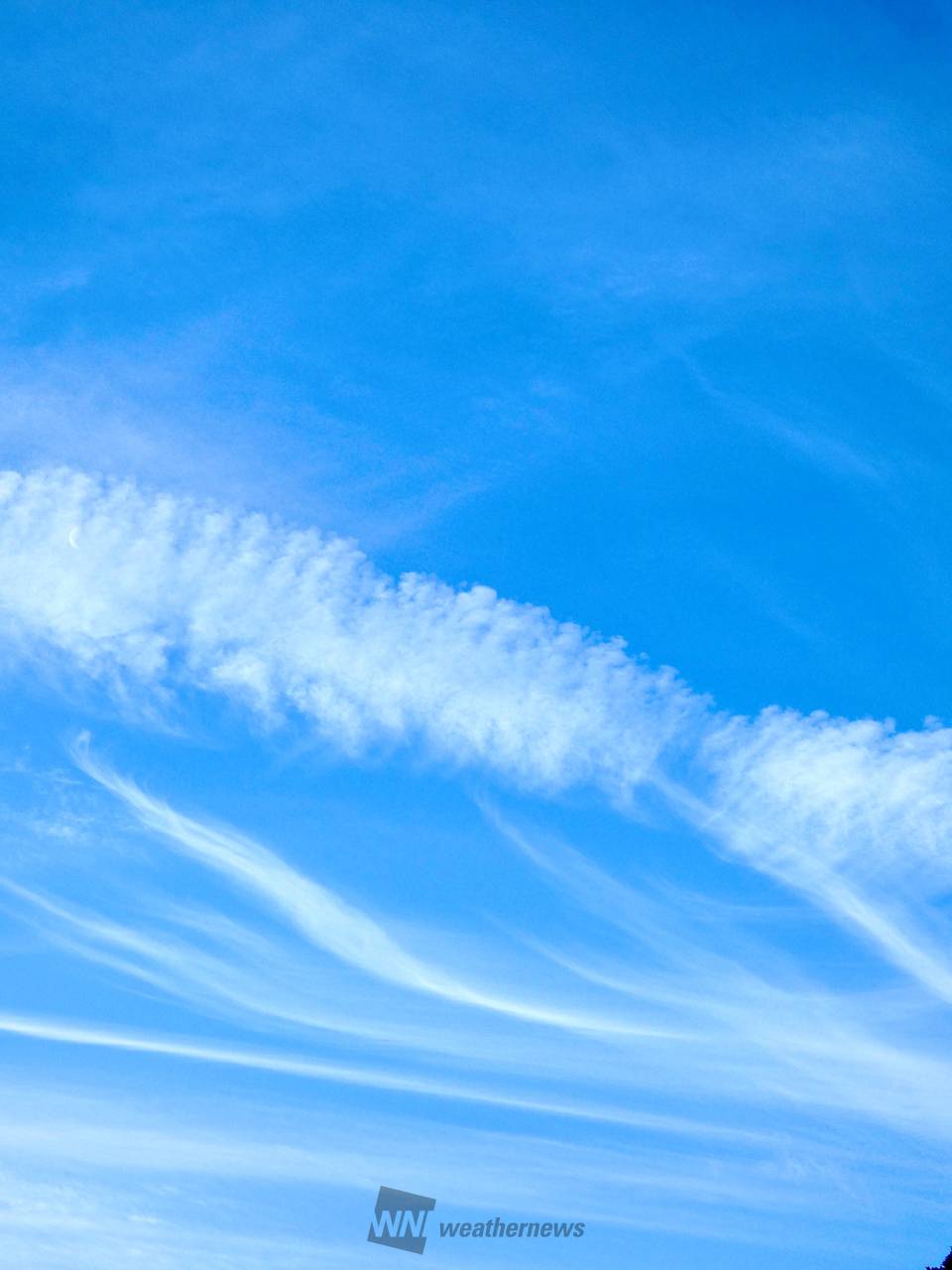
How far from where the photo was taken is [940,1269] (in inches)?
4390

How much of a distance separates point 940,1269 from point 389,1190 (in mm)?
47008

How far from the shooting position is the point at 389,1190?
340 feet

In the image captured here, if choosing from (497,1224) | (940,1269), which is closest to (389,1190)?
(497,1224)

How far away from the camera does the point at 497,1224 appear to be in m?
101

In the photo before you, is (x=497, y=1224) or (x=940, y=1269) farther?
(x=940, y=1269)

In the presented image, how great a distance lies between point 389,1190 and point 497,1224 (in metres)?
8.82

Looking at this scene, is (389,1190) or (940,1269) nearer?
(389,1190)

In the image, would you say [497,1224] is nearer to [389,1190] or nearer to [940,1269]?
[389,1190]

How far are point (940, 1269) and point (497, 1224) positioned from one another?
39276mm
